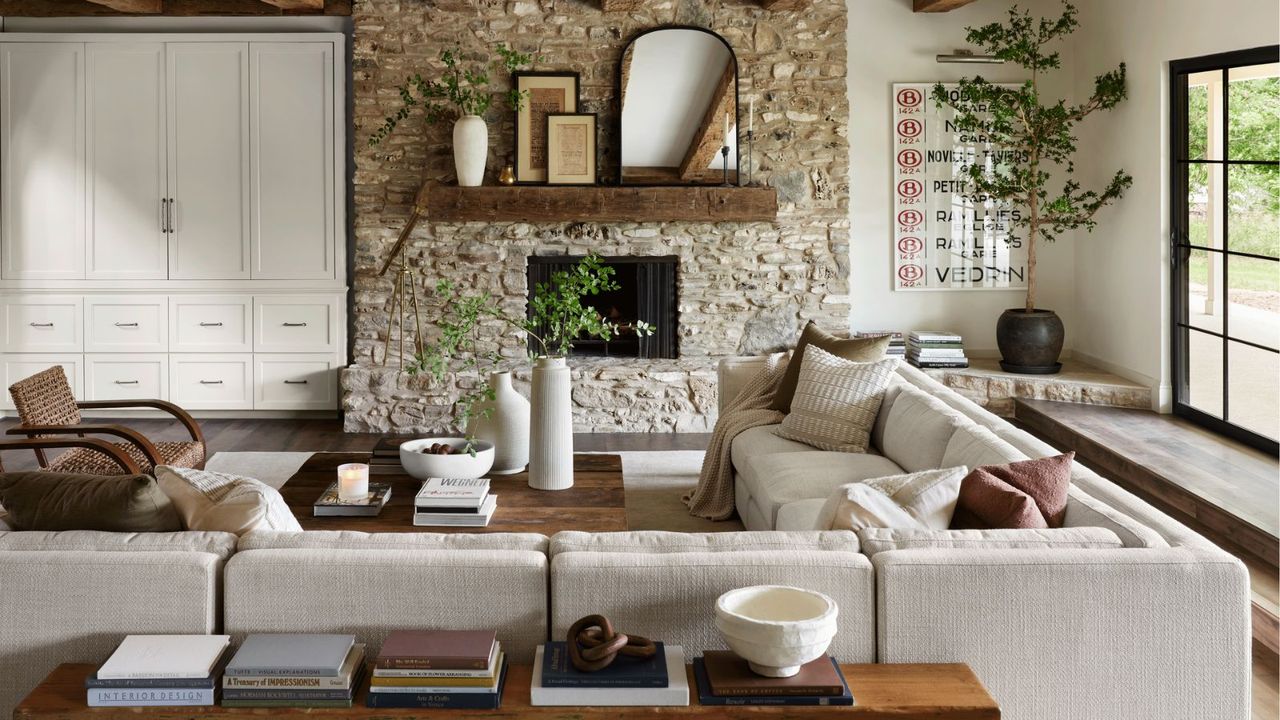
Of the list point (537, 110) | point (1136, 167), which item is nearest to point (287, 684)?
point (537, 110)

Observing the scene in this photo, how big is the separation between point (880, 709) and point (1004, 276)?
225 inches

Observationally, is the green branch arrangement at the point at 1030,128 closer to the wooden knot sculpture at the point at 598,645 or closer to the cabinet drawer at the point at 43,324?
the wooden knot sculpture at the point at 598,645

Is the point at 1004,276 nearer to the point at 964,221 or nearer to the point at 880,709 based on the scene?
the point at 964,221

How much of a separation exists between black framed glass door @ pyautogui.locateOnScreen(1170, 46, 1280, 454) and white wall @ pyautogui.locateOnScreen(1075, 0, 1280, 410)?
7 cm

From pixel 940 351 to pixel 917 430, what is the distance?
10.0 ft

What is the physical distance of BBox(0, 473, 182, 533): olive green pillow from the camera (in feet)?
7.78

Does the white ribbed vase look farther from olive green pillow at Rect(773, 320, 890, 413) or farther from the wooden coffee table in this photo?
olive green pillow at Rect(773, 320, 890, 413)

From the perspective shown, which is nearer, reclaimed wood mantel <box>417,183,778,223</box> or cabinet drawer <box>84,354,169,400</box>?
reclaimed wood mantel <box>417,183,778,223</box>

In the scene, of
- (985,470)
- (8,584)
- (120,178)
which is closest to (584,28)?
(120,178)

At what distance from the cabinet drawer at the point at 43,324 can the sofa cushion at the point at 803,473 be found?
15.1 ft

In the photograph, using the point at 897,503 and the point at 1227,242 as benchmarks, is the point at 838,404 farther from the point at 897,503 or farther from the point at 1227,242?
the point at 1227,242

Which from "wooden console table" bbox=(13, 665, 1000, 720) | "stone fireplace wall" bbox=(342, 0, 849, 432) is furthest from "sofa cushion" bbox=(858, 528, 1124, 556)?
"stone fireplace wall" bbox=(342, 0, 849, 432)

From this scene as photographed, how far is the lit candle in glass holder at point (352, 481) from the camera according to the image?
3496 mm

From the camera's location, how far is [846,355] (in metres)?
4.81
